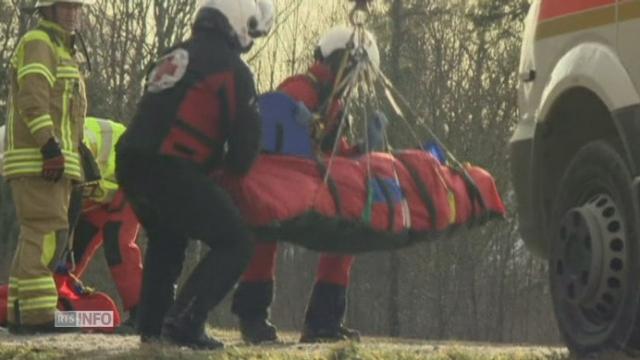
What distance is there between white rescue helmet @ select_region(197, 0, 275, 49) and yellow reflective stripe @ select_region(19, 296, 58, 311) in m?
2.14

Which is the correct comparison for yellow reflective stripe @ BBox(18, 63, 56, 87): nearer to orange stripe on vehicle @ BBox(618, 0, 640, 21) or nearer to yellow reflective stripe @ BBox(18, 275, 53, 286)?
yellow reflective stripe @ BBox(18, 275, 53, 286)

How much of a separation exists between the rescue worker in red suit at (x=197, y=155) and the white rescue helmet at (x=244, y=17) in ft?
0.73

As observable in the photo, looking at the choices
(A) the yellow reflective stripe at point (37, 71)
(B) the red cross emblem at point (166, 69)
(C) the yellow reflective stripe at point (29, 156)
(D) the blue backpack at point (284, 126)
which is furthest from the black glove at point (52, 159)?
(B) the red cross emblem at point (166, 69)

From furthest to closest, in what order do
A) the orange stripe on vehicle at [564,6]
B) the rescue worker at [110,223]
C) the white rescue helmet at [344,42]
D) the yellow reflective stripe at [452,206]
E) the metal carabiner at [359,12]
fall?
1. the rescue worker at [110,223]
2. the white rescue helmet at [344,42]
3. the yellow reflective stripe at [452,206]
4. the metal carabiner at [359,12]
5. the orange stripe on vehicle at [564,6]

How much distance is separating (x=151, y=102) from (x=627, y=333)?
282 cm

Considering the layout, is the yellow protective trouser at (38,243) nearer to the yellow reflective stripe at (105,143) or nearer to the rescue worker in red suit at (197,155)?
the yellow reflective stripe at (105,143)

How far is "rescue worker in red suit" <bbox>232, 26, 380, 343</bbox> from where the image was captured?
1016 centimetres

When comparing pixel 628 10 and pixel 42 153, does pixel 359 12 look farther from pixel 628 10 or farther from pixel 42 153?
pixel 628 10

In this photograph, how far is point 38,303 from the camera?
10.3 metres

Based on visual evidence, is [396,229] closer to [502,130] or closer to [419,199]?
[419,199]

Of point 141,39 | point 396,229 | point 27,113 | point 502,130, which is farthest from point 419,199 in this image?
point 502,130

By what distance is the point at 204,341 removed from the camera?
8.68 m

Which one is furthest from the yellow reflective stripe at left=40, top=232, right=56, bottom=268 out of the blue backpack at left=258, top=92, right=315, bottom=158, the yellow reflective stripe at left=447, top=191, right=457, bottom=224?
the yellow reflective stripe at left=447, top=191, right=457, bottom=224

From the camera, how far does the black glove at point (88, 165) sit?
11.1 meters
